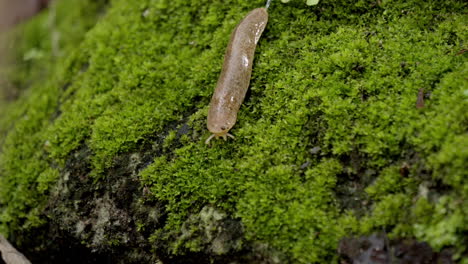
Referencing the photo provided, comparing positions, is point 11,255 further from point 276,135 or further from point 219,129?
point 276,135

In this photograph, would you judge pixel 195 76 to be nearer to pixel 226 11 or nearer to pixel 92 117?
pixel 226 11

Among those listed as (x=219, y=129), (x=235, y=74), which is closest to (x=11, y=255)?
(x=219, y=129)

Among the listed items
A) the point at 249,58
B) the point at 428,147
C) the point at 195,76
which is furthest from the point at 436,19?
the point at 195,76

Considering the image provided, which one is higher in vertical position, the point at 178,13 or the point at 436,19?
the point at 178,13

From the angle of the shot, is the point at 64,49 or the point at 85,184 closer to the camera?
the point at 85,184

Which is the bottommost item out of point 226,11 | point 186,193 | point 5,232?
point 5,232

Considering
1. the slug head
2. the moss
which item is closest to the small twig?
the moss

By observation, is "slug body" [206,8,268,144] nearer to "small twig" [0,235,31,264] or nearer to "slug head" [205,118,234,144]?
"slug head" [205,118,234,144]

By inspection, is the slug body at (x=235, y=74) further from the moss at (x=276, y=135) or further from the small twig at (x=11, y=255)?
the small twig at (x=11, y=255)
